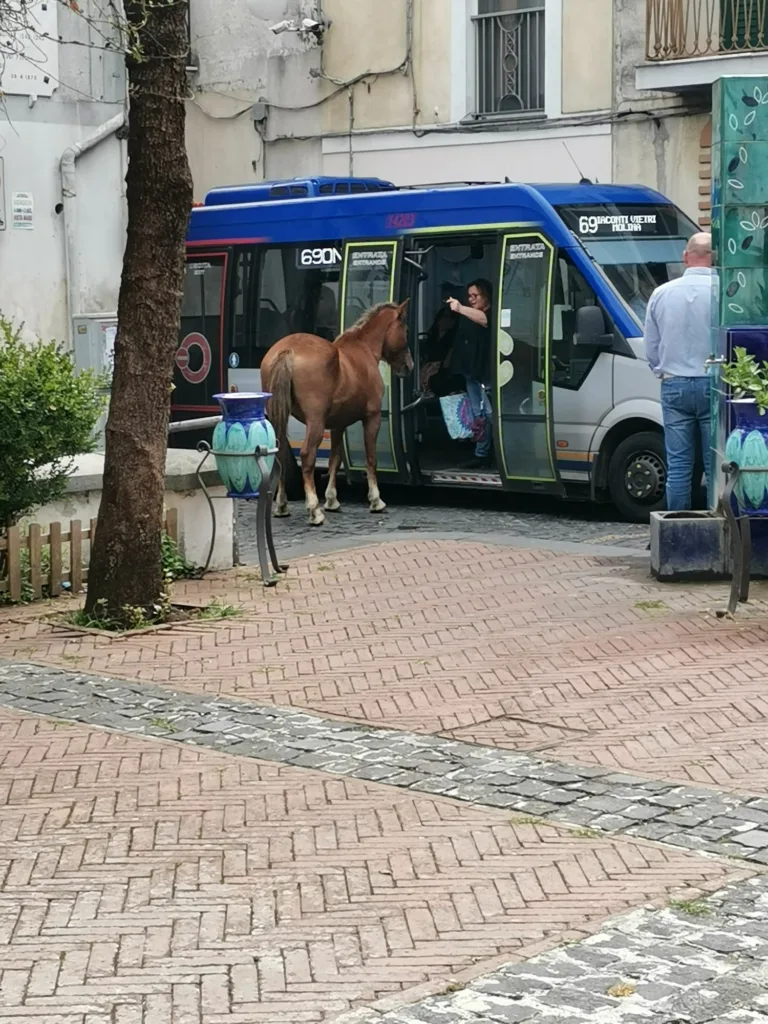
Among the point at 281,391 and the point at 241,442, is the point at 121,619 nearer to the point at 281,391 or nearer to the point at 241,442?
the point at 241,442

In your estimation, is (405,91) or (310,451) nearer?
(310,451)

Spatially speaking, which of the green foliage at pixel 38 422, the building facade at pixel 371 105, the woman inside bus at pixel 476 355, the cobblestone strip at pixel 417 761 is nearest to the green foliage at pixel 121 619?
the green foliage at pixel 38 422

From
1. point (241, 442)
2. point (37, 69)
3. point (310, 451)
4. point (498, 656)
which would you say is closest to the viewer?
point (498, 656)

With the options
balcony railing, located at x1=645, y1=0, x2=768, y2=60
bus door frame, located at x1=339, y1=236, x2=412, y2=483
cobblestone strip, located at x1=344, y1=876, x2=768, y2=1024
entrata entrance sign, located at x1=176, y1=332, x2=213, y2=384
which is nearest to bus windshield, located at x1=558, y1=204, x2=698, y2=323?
bus door frame, located at x1=339, y1=236, x2=412, y2=483

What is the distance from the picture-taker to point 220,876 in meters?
6.00

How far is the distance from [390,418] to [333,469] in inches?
33.5

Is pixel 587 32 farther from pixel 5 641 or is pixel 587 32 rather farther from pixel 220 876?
pixel 220 876

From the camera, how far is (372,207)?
659 inches

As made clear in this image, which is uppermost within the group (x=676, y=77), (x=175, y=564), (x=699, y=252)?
(x=676, y=77)

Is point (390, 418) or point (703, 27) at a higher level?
point (703, 27)

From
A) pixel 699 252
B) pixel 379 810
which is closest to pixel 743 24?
pixel 699 252

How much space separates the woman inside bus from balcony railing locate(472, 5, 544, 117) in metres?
7.83

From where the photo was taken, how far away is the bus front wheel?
15.2m

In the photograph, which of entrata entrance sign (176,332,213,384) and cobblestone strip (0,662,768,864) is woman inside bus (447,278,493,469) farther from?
cobblestone strip (0,662,768,864)
